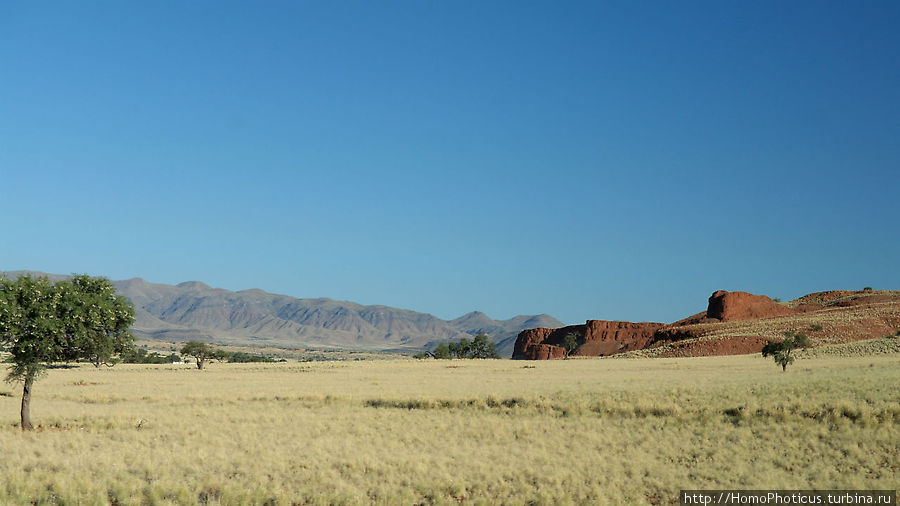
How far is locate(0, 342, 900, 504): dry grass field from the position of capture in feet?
58.8

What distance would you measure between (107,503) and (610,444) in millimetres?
15598

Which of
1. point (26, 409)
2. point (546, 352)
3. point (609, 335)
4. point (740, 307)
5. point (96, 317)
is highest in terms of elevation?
point (740, 307)

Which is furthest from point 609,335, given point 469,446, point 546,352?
point 469,446

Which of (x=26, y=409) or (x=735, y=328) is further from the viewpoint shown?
(x=735, y=328)

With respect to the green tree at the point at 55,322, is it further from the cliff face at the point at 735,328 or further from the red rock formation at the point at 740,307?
the red rock formation at the point at 740,307

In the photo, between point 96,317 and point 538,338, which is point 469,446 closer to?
point 96,317

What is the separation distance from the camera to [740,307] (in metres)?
134

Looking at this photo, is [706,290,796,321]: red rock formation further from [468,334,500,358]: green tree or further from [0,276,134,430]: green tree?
[0,276,134,430]: green tree

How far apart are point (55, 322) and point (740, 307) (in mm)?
128169

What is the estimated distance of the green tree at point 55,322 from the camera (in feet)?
90.5

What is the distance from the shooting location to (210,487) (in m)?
18.2

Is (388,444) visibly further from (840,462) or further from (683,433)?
(840,462)

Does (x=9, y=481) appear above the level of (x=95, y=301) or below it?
below


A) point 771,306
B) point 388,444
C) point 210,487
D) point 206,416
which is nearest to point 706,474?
point 388,444
